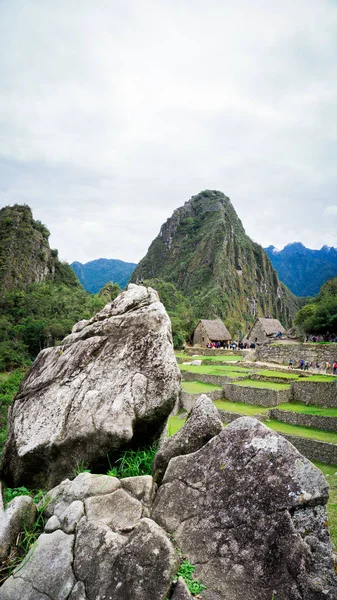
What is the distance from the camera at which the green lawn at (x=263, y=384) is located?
2113 cm

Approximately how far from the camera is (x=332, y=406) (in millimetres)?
17828

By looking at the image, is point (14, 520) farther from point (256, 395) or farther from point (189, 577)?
point (256, 395)

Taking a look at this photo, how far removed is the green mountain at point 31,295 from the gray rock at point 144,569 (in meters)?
56.5

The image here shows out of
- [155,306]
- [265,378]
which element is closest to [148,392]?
[155,306]

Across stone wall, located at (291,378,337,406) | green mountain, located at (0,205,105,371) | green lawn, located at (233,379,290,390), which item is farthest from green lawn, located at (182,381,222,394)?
green mountain, located at (0,205,105,371)

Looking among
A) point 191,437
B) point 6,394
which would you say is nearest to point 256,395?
point 191,437

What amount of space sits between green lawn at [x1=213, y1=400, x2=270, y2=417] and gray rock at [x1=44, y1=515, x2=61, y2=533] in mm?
15249

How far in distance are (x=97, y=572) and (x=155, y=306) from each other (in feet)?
13.9

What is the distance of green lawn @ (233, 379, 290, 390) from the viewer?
832 inches

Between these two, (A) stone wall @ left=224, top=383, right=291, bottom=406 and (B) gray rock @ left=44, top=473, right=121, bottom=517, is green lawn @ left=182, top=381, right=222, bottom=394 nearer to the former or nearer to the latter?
(A) stone wall @ left=224, top=383, right=291, bottom=406

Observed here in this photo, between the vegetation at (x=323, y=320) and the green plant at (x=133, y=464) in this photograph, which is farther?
the vegetation at (x=323, y=320)

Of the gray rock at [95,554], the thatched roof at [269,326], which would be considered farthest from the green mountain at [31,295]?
the gray rock at [95,554]

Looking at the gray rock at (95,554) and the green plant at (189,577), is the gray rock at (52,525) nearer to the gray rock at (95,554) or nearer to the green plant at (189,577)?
the gray rock at (95,554)

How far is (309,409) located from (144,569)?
646 inches
